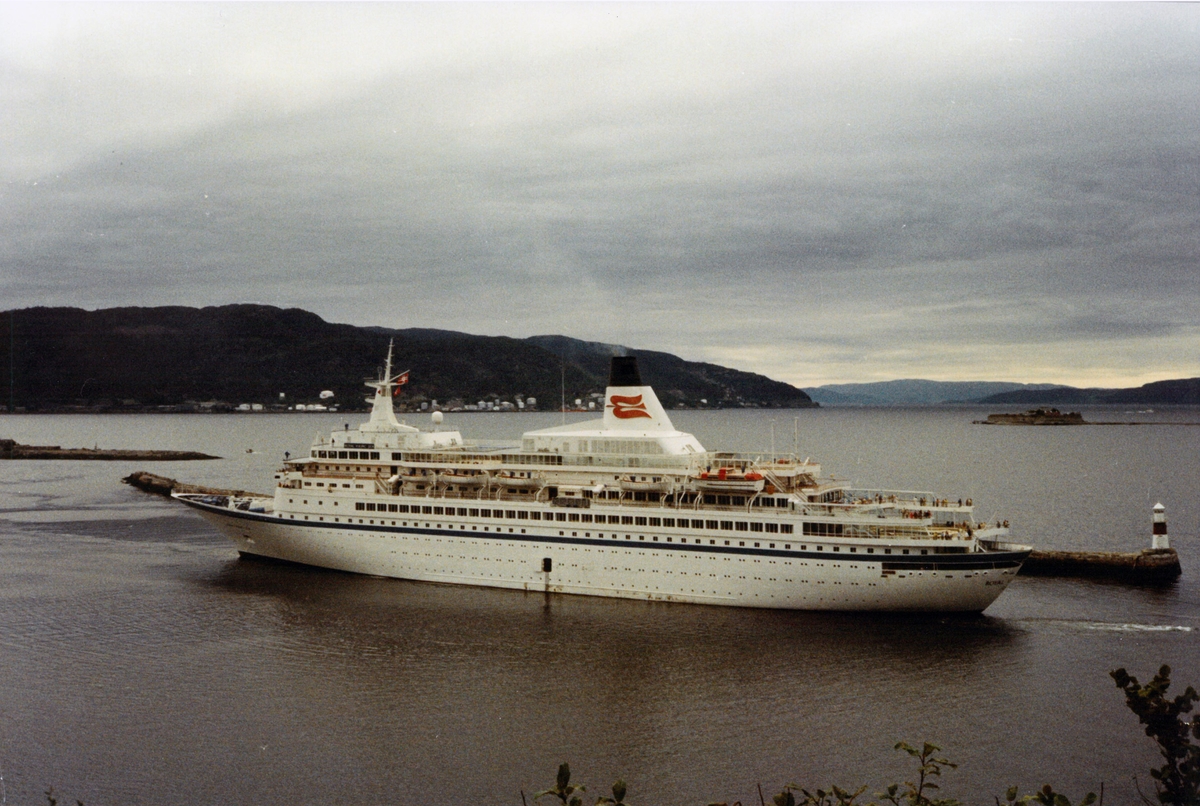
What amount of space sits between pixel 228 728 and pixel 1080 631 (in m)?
22.6

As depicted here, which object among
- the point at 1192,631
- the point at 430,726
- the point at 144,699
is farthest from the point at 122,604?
the point at 1192,631

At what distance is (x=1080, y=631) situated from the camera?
26.7m

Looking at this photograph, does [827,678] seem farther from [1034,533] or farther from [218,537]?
[218,537]

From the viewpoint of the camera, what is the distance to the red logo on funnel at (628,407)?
3350cm

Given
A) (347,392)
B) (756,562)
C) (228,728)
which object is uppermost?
(347,392)

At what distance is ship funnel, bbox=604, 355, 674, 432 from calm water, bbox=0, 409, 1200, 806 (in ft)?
22.2

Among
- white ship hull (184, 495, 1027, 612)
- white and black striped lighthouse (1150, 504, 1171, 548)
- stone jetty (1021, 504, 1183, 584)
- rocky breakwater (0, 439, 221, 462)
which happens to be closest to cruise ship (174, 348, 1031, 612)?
white ship hull (184, 495, 1027, 612)

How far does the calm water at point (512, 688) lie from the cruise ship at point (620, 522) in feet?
2.80

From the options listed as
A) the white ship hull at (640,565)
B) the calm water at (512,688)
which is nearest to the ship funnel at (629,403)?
the white ship hull at (640,565)

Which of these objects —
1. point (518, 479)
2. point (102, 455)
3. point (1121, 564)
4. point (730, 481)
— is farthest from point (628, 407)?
point (102, 455)

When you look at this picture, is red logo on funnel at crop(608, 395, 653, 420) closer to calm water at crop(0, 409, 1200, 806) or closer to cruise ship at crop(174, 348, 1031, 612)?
cruise ship at crop(174, 348, 1031, 612)

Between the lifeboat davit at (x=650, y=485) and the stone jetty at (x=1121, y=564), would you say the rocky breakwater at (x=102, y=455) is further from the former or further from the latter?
the stone jetty at (x=1121, y=564)

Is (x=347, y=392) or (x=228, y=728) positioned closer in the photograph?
(x=228, y=728)

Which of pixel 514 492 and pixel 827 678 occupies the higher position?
pixel 514 492
